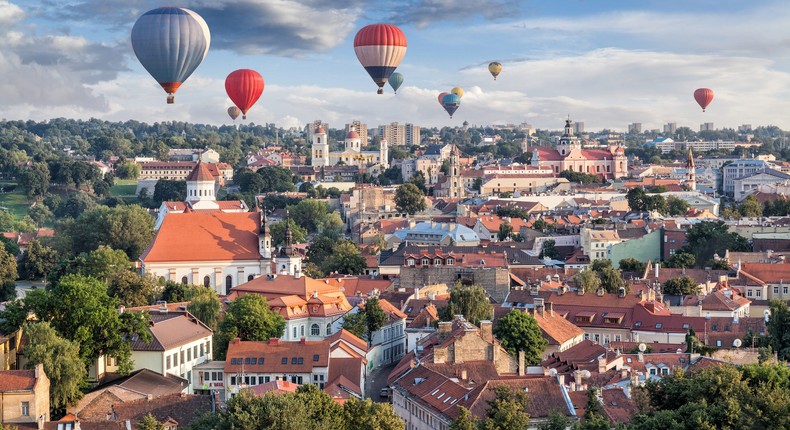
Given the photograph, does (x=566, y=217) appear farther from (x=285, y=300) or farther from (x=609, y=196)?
(x=285, y=300)

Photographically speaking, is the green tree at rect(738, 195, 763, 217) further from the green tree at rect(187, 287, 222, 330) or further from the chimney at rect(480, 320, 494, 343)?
the chimney at rect(480, 320, 494, 343)

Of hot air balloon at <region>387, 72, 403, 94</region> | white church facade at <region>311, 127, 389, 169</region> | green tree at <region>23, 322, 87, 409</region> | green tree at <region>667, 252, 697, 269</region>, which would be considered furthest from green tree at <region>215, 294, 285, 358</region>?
white church facade at <region>311, 127, 389, 169</region>

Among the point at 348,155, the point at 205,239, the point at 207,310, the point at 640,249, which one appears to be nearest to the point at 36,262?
the point at 205,239

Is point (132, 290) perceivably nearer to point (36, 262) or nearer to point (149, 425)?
point (149, 425)

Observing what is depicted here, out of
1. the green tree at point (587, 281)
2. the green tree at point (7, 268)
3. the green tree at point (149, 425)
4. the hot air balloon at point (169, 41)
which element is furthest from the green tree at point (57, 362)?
the green tree at point (7, 268)

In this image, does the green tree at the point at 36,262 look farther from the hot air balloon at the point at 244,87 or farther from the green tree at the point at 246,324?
the green tree at the point at 246,324

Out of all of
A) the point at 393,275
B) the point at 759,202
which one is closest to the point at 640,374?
the point at 393,275
